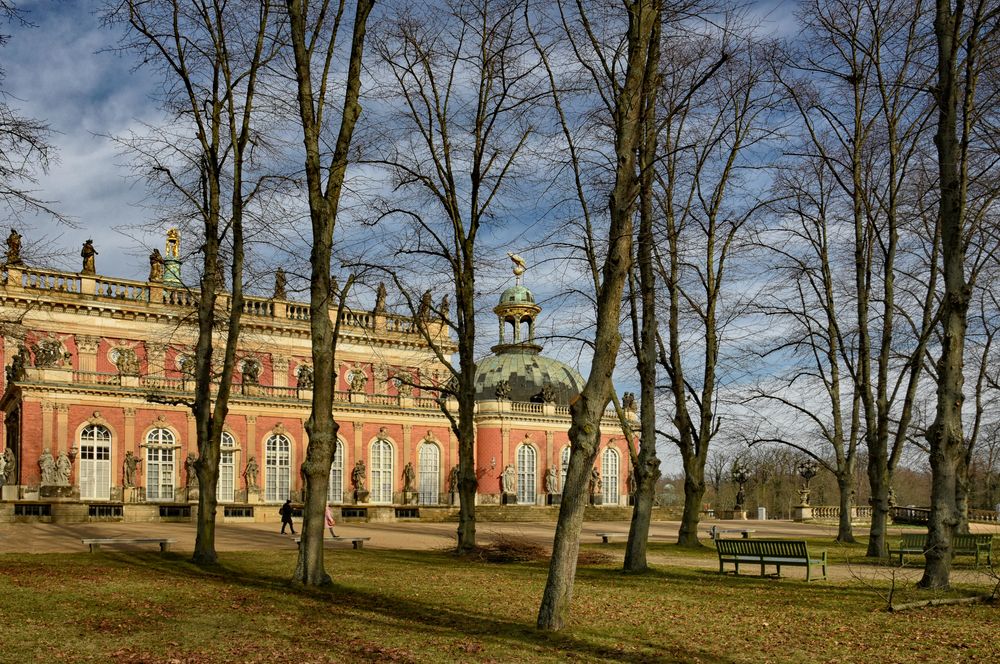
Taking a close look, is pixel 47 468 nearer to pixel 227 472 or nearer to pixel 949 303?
pixel 227 472

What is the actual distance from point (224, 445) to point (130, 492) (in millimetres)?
4905

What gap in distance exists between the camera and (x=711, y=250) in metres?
24.8

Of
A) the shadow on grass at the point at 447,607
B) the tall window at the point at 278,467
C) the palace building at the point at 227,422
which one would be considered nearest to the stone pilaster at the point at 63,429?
the palace building at the point at 227,422

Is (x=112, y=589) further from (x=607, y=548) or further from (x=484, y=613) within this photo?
(x=607, y=548)

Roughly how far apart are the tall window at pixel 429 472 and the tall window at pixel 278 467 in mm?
7049

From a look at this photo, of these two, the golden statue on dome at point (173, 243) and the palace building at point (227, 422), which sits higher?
the golden statue on dome at point (173, 243)

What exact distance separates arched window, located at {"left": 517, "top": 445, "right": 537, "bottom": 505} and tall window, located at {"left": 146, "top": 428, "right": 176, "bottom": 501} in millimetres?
18687

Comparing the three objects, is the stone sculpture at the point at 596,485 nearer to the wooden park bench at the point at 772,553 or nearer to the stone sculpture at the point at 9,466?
the stone sculpture at the point at 9,466

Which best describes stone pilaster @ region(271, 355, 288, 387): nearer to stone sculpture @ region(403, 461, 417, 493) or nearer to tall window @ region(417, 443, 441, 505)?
stone sculpture @ region(403, 461, 417, 493)

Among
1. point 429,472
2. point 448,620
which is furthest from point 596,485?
point 448,620

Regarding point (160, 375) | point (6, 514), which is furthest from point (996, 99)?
point (160, 375)

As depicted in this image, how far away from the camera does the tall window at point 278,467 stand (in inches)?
1708

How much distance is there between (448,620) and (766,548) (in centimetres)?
759

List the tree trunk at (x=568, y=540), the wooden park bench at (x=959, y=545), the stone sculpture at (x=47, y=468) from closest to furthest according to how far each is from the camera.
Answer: the tree trunk at (x=568, y=540) < the wooden park bench at (x=959, y=545) < the stone sculpture at (x=47, y=468)
